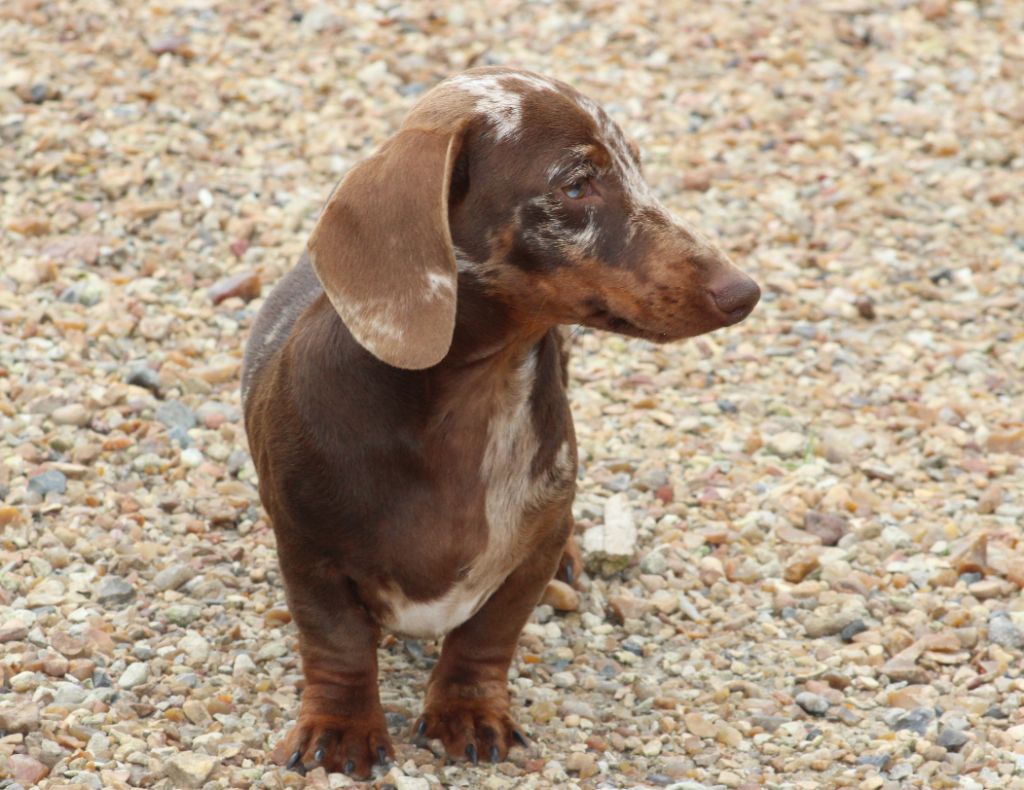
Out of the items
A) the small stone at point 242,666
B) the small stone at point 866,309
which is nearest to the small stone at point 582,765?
the small stone at point 242,666

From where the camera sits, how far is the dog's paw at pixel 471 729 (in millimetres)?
4672

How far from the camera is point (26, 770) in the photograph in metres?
4.23

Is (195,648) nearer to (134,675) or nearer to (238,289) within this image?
(134,675)

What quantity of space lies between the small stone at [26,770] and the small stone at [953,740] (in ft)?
8.20

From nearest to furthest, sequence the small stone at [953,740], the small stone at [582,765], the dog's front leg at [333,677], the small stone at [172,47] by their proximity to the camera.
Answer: the dog's front leg at [333,677], the small stone at [582,765], the small stone at [953,740], the small stone at [172,47]

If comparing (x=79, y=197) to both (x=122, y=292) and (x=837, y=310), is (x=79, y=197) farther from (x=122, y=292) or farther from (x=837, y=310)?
(x=837, y=310)

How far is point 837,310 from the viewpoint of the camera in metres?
7.52

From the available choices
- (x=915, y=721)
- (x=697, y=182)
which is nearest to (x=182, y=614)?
(x=915, y=721)

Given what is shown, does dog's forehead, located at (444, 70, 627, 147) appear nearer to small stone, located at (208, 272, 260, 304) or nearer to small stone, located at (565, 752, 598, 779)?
small stone, located at (565, 752, 598, 779)

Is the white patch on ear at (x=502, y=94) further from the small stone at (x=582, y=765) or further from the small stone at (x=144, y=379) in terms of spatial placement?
the small stone at (x=144, y=379)

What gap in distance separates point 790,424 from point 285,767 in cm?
293

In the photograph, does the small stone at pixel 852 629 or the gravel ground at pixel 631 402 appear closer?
the gravel ground at pixel 631 402

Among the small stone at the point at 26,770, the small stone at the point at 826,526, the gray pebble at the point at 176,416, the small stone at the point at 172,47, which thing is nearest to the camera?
Result: the small stone at the point at 26,770

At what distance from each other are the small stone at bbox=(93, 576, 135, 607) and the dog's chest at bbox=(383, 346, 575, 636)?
0.99 metres
